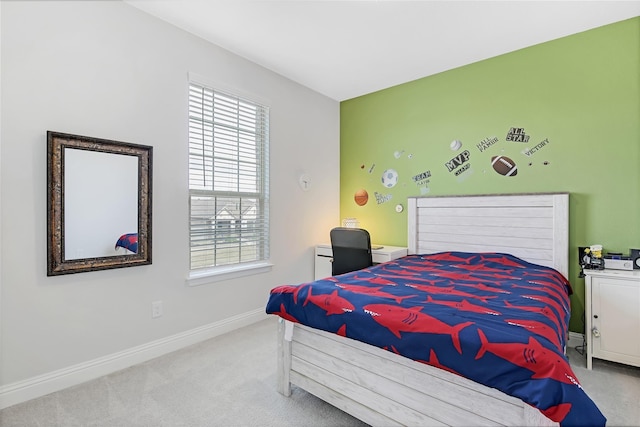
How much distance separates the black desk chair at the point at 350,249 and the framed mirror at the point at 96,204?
1.68m

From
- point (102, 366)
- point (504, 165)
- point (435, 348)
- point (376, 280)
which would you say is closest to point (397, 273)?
point (376, 280)

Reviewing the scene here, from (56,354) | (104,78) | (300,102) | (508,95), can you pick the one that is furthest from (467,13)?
(56,354)

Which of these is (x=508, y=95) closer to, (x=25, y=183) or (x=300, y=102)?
(x=300, y=102)

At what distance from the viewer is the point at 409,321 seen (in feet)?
4.55

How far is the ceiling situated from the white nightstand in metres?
1.94

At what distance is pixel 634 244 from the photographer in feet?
7.98

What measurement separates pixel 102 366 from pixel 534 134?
12.7 ft

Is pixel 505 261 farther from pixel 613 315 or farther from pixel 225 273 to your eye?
pixel 225 273

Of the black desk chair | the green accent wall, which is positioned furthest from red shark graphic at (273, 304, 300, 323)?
the green accent wall

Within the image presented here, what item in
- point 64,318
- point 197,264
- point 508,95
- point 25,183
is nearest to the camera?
point 25,183

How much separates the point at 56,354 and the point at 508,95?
13.3ft

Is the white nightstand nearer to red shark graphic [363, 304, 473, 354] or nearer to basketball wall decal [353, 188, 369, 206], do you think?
red shark graphic [363, 304, 473, 354]

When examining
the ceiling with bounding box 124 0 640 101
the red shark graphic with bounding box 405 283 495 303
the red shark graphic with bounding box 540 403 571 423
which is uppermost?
the ceiling with bounding box 124 0 640 101

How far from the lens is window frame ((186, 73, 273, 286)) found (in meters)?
2.68
